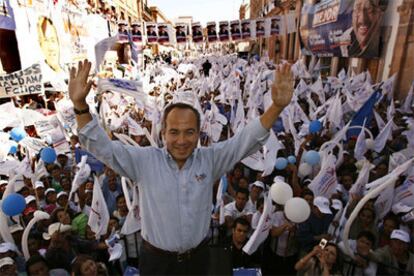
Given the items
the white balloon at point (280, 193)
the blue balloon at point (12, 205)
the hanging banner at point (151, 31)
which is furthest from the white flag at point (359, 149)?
the hanging banner at point (151, 31)

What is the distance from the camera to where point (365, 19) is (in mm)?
11484

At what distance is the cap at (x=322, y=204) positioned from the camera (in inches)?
139

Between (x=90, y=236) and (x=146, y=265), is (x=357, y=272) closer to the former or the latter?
(x=146, y=265)

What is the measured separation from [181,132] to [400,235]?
264 cm

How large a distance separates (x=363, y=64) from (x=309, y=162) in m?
9.68

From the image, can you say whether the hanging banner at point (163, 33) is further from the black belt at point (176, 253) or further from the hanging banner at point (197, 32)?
the black belt at point (176, 253)

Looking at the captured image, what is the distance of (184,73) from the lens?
19547 millimetres

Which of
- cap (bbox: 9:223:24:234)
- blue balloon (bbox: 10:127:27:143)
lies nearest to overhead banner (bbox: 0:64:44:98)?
blue balloon (bbox: 10:127:27:143)

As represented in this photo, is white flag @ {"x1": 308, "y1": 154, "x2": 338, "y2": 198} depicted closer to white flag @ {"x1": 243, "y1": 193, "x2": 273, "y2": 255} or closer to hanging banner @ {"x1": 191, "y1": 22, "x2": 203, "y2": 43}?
white flag @ {"x1": 243, "y1": 193, "x2": 273, "y2": 255}

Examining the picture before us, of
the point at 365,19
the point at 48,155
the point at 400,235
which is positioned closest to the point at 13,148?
the point at 48,155

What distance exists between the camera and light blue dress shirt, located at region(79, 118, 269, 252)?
1.71 m

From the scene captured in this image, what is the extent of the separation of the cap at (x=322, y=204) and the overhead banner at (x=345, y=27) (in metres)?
9.47

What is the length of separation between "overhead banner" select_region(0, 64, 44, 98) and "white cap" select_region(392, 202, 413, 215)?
651 centimetres

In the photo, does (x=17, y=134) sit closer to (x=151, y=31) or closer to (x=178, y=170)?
(x=178, y=170)
